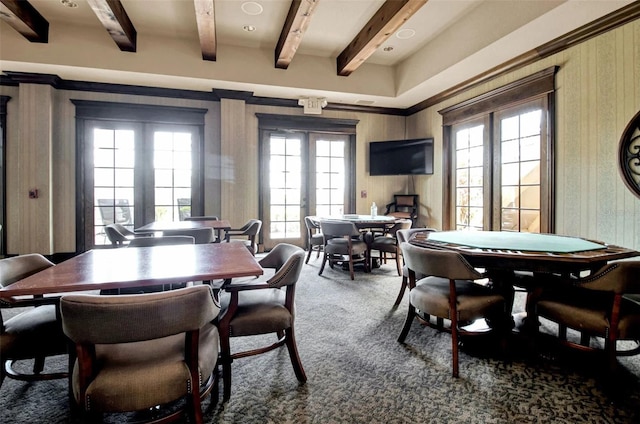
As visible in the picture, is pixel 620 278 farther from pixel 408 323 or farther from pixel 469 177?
pixel 469 177

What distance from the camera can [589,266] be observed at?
75.4 inches

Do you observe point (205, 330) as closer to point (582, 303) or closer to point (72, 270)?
point (72, 270)

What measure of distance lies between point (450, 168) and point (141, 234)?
507cm

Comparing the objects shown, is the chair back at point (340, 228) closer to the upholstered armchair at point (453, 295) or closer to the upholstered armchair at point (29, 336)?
the upholstered armchair at point (453, 295)

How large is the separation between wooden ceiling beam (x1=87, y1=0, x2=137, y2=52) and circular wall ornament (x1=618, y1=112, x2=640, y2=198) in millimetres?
5647

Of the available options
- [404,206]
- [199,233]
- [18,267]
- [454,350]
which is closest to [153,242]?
[199,233]

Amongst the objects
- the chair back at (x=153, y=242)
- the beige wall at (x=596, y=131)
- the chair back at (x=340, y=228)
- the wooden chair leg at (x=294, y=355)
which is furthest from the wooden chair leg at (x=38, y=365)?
the beige wall at (x=596, y=131)

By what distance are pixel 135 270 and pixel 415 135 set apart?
6145mm

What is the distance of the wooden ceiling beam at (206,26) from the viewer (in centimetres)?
347

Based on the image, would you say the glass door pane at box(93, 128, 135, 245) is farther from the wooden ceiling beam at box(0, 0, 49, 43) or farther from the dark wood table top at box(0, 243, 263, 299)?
the dark wood table top at box(0, 243, 263, 299)

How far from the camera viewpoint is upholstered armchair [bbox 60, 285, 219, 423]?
41.9 inches

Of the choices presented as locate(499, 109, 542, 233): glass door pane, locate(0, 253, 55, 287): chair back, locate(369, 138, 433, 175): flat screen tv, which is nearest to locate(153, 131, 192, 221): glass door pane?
locate(369, 138, 433, 175): flat screen tv

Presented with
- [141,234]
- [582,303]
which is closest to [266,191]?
[141,234]

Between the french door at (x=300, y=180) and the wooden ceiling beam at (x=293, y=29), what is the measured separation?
1550 millimetres
